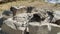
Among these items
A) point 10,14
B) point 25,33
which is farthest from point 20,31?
point 10,14

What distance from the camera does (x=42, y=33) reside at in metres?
1.89

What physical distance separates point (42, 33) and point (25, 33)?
19 centimetres

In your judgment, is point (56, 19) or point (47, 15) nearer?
point (56, 19)

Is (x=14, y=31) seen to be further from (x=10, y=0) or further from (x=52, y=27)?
(x=10, y=0)

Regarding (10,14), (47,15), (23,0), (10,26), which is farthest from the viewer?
(23,0)

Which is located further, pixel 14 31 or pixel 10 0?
pixel 10 0

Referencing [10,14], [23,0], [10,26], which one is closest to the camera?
[10,26]

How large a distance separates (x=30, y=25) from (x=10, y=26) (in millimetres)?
262

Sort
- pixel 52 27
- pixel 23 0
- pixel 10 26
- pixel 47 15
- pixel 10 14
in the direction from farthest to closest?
pixel 23 0, pixel 10 14, pixel 47 15, pixel 10 26, pixel 52 27

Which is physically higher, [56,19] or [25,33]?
[56,19]

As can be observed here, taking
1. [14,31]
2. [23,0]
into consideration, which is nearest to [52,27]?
[14,31]

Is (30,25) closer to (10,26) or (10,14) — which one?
(10,26)

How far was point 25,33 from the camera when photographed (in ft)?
6.44

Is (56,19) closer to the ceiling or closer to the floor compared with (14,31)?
closer to the ceiling
